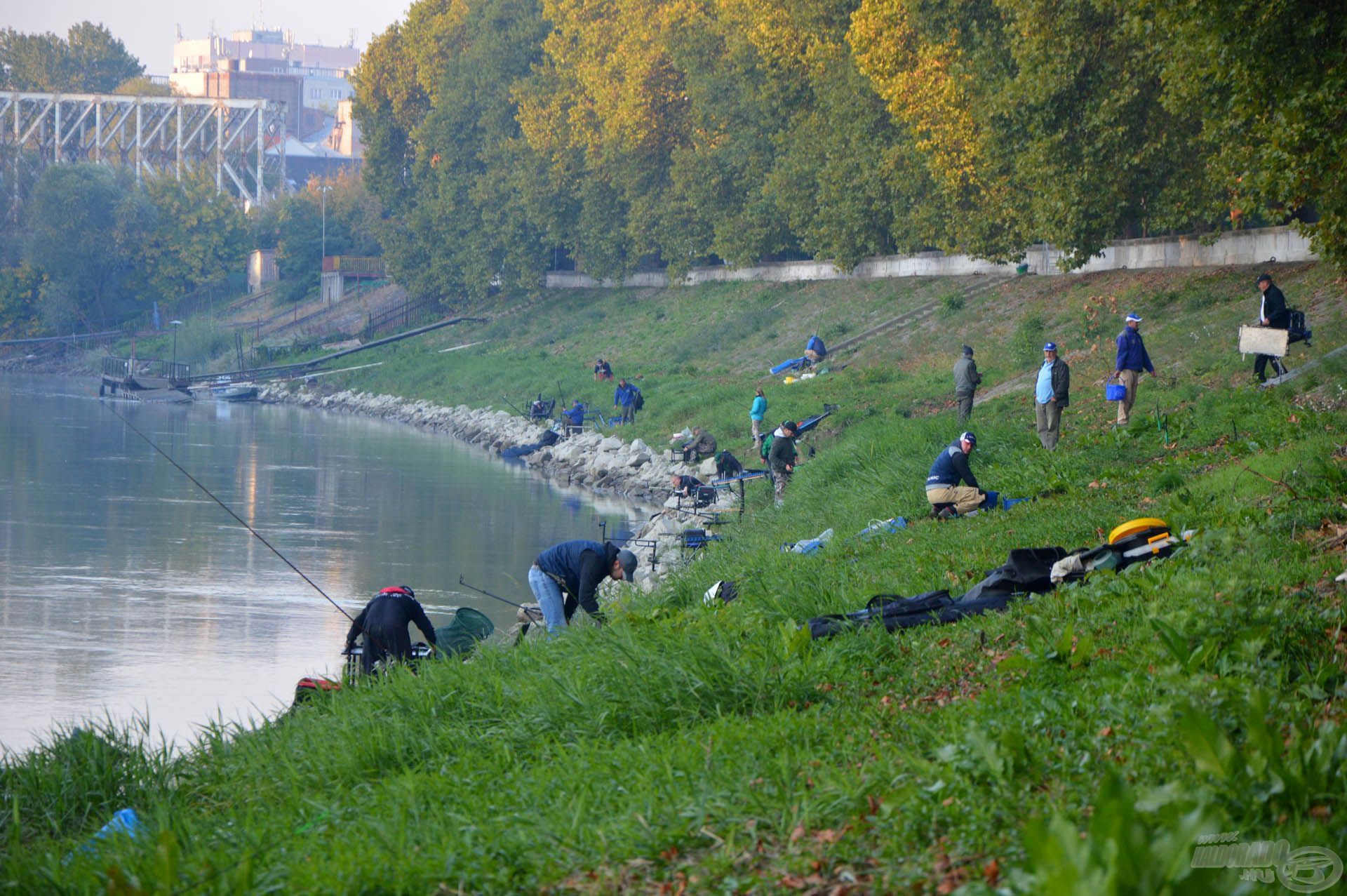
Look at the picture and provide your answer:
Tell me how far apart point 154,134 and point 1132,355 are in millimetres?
91009

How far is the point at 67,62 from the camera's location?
113 meters

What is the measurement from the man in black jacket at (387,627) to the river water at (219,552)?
1872mm

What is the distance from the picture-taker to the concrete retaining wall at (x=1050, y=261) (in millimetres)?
26594

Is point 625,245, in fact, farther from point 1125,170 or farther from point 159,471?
point 1125,170

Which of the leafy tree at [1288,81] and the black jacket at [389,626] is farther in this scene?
the leafy tree at [1288,81]

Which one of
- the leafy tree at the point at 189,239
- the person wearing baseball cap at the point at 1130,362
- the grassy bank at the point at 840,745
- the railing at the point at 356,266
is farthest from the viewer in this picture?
the leafy tree at the point at 189,239

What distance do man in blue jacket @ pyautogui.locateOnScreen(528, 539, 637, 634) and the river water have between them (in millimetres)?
2997

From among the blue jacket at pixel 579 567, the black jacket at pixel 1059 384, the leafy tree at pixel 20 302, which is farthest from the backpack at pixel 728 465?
the leafy tree at pixel 20 302

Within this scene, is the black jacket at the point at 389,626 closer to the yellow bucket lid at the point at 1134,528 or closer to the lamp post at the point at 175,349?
the yellow bucket lid at the point at 1134,528

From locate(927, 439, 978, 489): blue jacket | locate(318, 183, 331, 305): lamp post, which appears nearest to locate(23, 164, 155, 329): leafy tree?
locate(318, 183, 331, 305): lamp post

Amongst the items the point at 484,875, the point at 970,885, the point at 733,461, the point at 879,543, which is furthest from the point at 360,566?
the point at 970,885

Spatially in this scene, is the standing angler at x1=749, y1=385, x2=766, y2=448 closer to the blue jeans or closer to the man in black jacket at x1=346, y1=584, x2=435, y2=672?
the blue jeans

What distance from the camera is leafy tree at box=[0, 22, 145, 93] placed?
363 feet

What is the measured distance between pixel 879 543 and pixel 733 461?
485 inches
